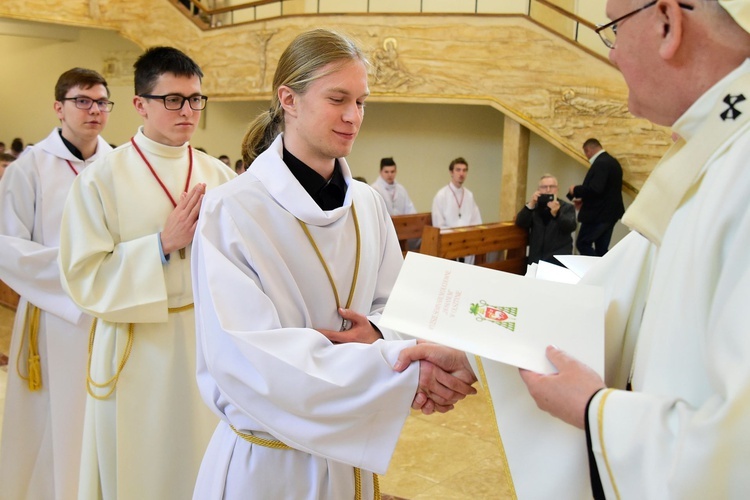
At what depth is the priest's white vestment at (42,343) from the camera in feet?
11.5

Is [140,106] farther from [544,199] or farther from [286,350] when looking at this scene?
[544,199]

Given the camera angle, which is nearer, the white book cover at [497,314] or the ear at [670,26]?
the ear at [670,26]

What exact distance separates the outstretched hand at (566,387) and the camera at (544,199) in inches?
263

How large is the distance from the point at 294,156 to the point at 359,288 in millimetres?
415

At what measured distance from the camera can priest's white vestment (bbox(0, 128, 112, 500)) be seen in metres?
3.49

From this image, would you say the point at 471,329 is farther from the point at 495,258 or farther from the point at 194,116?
the point at 495,258

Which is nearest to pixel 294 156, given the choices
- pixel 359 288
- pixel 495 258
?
pixel 359 288

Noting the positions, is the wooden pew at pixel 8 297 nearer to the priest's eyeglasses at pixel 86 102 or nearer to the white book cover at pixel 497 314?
the priest's eyeglasses at pixel 86 102

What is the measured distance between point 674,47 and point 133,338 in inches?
94.2

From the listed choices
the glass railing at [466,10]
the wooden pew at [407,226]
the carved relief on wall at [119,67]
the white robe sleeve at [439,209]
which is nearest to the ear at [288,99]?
the wooden pew at [407,226]

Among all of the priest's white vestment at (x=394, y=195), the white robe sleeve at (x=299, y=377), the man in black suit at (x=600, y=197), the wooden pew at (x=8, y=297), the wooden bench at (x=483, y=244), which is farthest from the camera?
the priest's white vestment at (x=394, y=195)

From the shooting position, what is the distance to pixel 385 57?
11.3 m

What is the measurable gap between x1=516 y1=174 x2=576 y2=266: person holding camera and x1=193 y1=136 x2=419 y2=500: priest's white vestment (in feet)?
18.9

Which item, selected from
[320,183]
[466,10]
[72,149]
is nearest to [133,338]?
[72,149]
